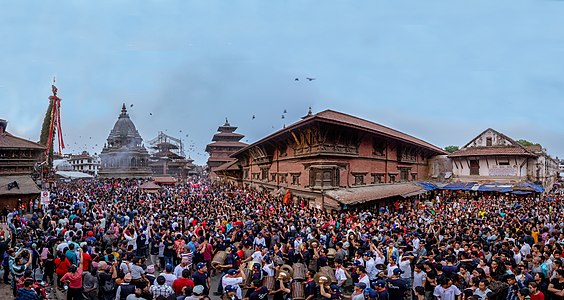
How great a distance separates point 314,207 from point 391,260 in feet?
42.6

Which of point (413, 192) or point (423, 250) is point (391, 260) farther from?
point (413, 192)

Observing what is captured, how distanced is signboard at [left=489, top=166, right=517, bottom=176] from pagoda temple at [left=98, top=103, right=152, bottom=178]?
58.9 metres

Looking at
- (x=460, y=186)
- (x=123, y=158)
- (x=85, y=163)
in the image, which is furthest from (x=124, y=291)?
(x=85, y=163)

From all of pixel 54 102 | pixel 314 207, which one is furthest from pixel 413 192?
pixel 54 102

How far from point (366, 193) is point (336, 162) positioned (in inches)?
104

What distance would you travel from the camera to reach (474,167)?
126 ft

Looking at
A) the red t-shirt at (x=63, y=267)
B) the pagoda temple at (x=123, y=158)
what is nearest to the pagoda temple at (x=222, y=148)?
the pagoda temple at (x=123, y=158)

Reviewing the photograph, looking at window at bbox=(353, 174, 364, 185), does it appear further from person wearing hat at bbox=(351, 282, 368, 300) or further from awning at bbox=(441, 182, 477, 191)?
person wearing hat at bbox=(351, 282, 368, 300)

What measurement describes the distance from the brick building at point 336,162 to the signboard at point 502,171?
7.71m

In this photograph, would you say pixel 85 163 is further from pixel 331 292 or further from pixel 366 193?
pixel 331 292

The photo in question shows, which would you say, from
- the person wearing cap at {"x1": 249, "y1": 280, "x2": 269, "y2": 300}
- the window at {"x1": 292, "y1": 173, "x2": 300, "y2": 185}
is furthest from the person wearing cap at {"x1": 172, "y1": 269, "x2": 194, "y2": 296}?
the window at {"x1": 292, "y1": 173, "x2": 300, "y2": 185}

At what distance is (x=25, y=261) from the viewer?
952 centimetres

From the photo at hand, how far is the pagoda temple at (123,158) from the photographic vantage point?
7106cm

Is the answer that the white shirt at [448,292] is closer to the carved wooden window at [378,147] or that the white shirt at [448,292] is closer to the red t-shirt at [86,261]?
the red t-shirt at [86,261]
